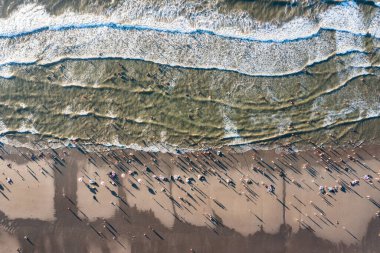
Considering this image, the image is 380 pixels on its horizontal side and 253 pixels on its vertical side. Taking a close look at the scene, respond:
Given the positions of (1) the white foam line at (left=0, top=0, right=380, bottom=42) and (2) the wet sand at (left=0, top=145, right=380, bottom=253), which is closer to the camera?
(2) the wet sand at (left=0, top=145, right=380, bottom=253)

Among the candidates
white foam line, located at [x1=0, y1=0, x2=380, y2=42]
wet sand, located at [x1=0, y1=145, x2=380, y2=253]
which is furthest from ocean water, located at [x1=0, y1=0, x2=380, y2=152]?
wet sand, located at [x1=0, y1=145, x2=380, y2=253]

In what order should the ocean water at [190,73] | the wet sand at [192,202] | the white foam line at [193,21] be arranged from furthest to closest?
the white foam line at [193,21] < the ocean water at [190,73] < the wet sand at [192,202]

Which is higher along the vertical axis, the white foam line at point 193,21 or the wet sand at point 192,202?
the white foam line at point 193,21

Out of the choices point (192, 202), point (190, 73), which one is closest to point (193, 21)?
point (190, 73)

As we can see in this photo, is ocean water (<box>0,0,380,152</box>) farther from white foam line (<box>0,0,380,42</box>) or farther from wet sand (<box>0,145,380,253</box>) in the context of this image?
wet sand (<box>0,145,380,253</box>)

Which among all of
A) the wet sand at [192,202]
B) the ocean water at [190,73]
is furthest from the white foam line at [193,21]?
the wet sand at [192,202]

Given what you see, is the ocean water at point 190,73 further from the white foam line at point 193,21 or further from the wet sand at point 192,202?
the wet sand at point 192,202

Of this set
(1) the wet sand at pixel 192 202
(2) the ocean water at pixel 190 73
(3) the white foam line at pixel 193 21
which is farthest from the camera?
(3) the white foam line at pixel 193 21

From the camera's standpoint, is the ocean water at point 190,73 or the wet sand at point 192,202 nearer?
the wet sand at point 192,202

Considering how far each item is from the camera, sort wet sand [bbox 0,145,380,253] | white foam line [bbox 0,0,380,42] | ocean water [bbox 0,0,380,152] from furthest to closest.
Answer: white foam line [bbox 0,0,380,42], ocean water [bbox 0,0,380,152], wet sand [bbox 0,145,380,253]
